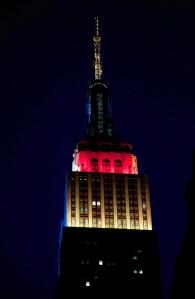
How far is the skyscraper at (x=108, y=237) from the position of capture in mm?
168125

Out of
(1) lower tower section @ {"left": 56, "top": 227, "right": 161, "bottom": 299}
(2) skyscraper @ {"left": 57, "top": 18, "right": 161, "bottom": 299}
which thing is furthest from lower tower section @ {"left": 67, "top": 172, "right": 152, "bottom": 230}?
(1) lower tower section @ {"left": 56, "top": 227, "right": 161, "bottom": 299}

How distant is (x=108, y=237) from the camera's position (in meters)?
177

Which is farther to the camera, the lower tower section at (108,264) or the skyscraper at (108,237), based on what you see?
the skyscraper at (108,237)

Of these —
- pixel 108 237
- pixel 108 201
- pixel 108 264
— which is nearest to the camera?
pixel 108 264

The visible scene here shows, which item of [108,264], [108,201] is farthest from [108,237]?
[108,201]

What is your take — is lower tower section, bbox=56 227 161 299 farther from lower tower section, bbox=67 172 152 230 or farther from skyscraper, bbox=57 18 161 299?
lower tower section, bbox=67 172 152 230

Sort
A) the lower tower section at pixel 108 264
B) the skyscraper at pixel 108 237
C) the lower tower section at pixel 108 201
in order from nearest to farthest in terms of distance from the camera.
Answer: the lower tower section at pixel 108 264, the skyscraper at pixel 108 237, the lower tower section at pixel 108 201

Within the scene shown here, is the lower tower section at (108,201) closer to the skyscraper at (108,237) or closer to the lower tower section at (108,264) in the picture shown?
the skyscraper at (108,237)

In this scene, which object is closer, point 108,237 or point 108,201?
point 108,237

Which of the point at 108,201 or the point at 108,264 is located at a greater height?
the point at 108,201

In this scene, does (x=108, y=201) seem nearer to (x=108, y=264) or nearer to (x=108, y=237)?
(x=108, y=237)

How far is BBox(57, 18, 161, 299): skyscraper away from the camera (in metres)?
168

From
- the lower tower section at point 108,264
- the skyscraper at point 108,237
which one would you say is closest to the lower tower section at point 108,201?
the skyscraper at point 108,237

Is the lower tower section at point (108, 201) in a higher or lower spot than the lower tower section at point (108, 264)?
higher
